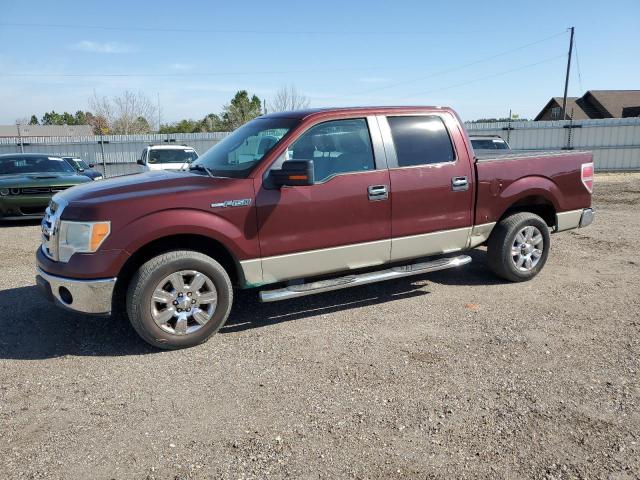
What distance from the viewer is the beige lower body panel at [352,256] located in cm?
441

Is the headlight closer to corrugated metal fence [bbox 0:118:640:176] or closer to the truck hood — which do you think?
the truck hood

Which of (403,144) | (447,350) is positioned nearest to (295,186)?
(403,144)

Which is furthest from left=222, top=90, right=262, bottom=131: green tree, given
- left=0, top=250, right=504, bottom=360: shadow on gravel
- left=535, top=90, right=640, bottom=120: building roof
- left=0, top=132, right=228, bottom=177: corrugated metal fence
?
left=0, top=250, right=504, bottom=360: shadow on gravel

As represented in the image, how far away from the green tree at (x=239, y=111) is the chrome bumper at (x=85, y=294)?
150 ft

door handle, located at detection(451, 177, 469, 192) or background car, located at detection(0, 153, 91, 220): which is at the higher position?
door handle, located at detection(451, 177, 469, 192)

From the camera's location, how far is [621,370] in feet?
12.1

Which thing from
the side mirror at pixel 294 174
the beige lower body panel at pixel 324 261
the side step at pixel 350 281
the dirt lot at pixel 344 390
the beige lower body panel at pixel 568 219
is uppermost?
the side mirror at pixel 294 174

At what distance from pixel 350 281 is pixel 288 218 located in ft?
2.78

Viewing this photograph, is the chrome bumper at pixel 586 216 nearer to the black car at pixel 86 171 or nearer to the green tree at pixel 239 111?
the black car at pixel 86 171

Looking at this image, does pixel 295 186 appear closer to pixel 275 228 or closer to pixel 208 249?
pixel 275 228

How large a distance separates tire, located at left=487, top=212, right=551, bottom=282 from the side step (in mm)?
588

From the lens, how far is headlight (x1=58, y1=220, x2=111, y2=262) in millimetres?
3811

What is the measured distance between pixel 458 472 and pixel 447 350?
1.56 m

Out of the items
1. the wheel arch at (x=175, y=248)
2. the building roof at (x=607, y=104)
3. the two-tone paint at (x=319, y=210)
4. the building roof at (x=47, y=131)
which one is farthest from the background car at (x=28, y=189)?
the building roof at (x=47, y=131)
